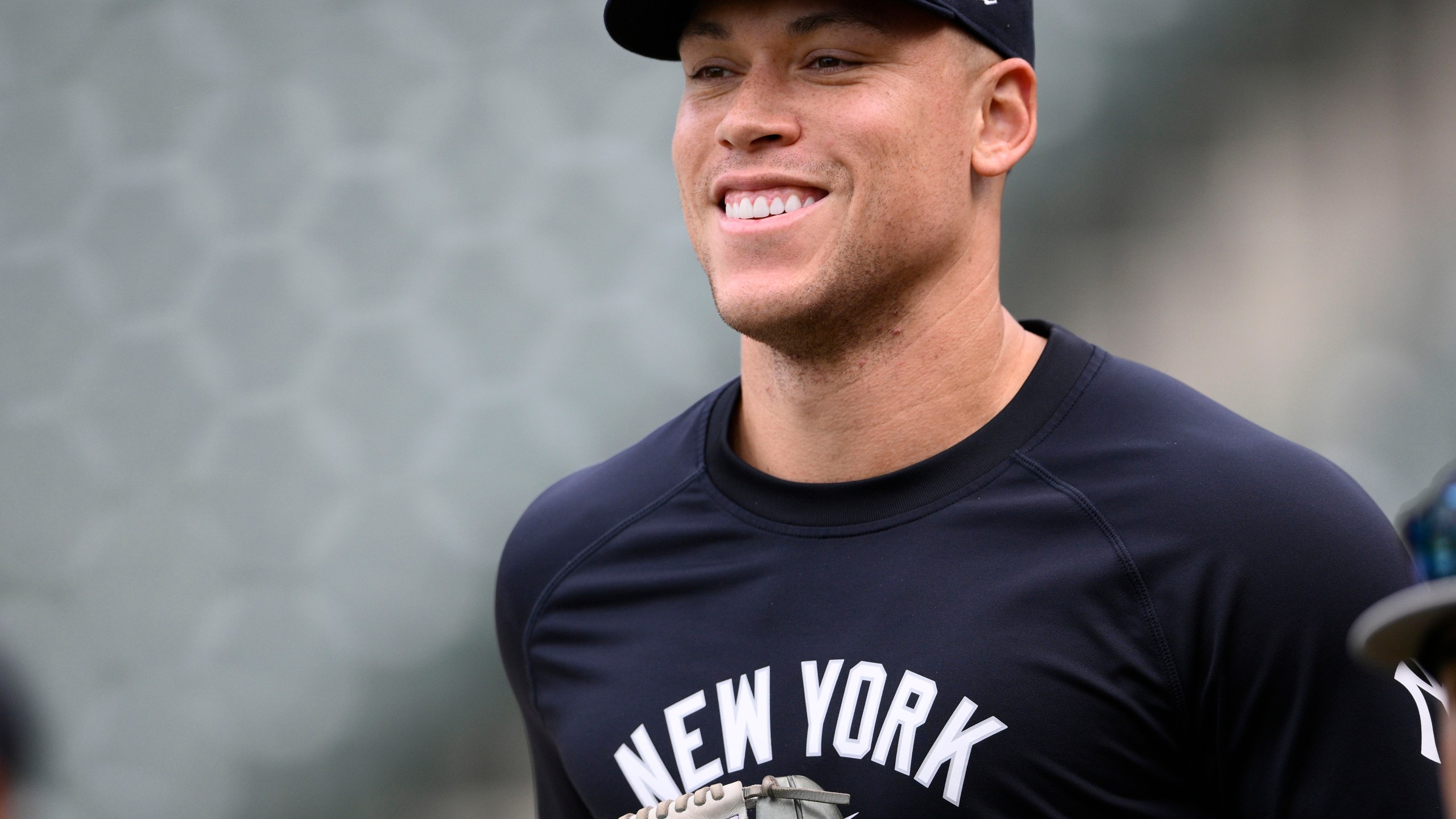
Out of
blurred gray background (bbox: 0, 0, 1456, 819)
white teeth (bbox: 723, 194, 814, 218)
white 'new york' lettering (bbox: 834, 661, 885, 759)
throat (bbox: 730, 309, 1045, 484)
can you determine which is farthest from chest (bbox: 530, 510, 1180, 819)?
blurred gray background (bbox: 0, 0, 1456, 819)

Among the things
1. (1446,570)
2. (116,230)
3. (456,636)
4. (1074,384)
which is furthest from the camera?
(116,230)

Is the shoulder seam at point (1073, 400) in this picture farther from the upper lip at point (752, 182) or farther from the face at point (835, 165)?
the upper lip at point (752, 182)

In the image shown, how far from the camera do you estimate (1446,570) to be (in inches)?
33.0

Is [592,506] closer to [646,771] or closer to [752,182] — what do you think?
[646,771]

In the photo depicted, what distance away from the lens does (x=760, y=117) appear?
1684 mm

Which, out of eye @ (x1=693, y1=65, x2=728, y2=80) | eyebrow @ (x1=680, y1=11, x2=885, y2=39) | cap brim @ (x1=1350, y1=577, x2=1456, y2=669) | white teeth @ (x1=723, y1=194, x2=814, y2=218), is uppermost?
eyebrow @ (x1=680, y1=11, x2=885, y2=39)

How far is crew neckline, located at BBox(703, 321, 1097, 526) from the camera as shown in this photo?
1.66 m

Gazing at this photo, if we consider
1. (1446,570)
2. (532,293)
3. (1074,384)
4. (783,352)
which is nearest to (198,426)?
(532,293)

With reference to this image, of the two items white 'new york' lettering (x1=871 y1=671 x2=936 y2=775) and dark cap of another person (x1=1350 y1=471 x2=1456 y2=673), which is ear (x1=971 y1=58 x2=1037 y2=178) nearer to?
white 'new york' lettering (x1=871 y1=671 x2=936 y2=775)

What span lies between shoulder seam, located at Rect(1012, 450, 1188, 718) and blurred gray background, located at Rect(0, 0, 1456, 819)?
145 centimetres

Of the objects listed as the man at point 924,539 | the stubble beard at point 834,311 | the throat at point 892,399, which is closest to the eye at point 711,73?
the man at point 924,539

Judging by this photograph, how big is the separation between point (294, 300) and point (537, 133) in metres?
0.63

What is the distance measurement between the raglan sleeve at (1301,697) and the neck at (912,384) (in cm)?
35

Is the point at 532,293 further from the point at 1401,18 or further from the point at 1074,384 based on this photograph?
the point at 1401,18
